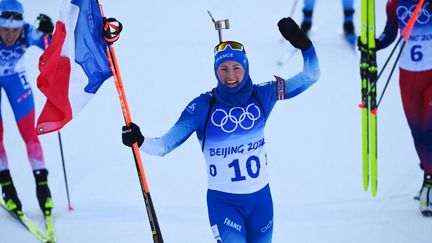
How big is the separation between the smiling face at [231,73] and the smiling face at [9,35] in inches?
104

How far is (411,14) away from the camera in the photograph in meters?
5.93

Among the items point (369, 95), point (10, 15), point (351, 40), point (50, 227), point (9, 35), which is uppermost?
point (10, 15)

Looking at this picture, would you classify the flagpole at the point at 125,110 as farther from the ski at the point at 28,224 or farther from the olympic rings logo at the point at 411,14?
the olympic rings logo at the point at 411,14

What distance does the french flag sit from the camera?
469 cm

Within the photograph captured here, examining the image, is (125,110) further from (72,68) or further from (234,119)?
(234,119)

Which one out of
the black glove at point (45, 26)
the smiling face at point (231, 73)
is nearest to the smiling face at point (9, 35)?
the black glove at point (45, 26)

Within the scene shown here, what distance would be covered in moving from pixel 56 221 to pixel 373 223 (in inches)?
113

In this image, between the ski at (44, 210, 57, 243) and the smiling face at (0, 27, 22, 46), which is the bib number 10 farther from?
A: the smiling face at (0, 27, 22, 46)

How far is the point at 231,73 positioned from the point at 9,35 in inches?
108

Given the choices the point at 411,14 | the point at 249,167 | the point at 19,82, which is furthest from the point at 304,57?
the point at 19,82

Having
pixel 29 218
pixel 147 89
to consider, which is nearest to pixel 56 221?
pixel 29 218

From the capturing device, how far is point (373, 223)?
619 cm

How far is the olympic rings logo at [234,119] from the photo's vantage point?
14.8ft

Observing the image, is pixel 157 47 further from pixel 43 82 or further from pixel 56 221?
pixel 43 82
